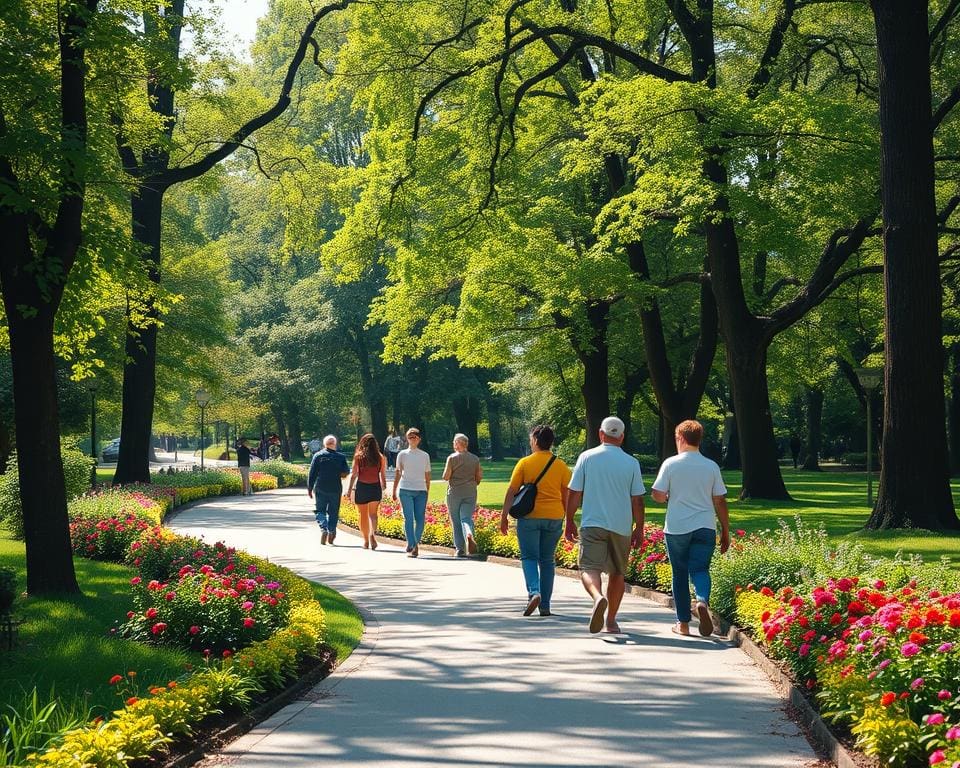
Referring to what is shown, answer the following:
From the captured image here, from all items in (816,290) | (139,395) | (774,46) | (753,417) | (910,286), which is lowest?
(753,417)

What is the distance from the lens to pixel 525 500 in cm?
1267

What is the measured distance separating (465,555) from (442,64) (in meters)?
11.4

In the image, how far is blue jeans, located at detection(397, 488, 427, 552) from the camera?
65.6 feet

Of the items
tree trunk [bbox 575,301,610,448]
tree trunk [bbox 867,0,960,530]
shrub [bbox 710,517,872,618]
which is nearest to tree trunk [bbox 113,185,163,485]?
tree trunk [bbox 575,301,610,448]

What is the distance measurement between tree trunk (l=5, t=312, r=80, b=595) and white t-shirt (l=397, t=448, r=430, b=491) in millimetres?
7450

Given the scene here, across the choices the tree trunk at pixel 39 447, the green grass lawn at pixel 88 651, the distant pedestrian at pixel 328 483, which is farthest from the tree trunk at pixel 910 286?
the tree trunk at pixel 39 447

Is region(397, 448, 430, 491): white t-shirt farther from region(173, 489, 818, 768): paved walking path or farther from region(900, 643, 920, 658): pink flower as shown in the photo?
region(900, 643, 920, 658): pink flower

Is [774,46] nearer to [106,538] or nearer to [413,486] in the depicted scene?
[413,486]

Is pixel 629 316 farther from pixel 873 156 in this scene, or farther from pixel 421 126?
pixel 873 156

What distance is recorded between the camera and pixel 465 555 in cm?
1973

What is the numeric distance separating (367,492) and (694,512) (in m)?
10.9

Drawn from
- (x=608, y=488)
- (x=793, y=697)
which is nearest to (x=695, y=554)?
(x=608, y=488)

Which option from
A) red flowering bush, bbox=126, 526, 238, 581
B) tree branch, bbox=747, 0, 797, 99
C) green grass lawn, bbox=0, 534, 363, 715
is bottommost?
green grass lawn, bbox=0, 534, 363, 715

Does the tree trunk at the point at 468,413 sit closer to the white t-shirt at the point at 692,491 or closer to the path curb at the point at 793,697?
the path curb at the point at 793,697
